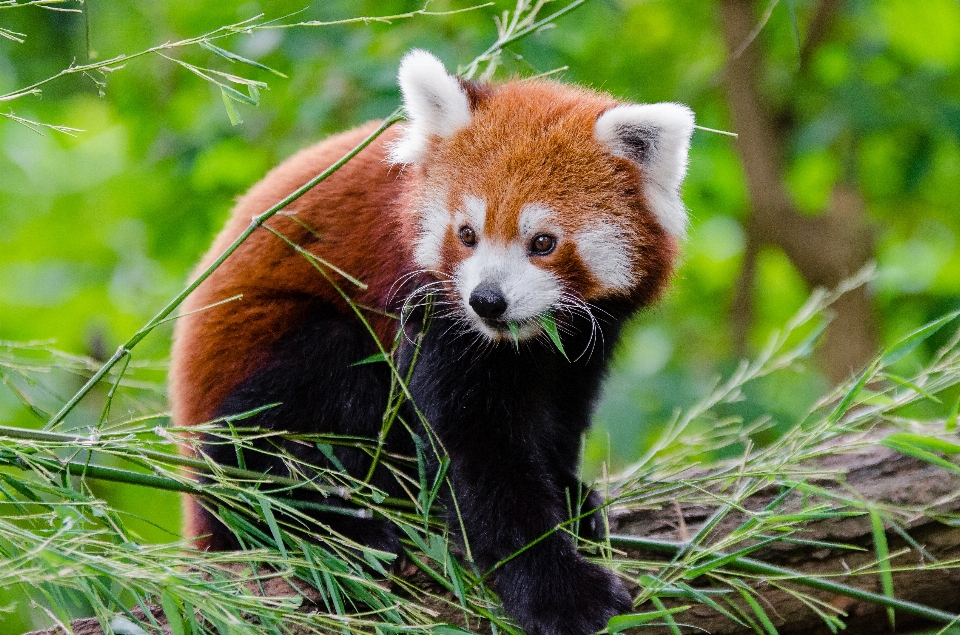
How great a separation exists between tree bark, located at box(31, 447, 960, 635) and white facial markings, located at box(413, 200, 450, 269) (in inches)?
35.5

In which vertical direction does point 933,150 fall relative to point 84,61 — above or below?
below

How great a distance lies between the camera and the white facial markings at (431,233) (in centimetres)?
255

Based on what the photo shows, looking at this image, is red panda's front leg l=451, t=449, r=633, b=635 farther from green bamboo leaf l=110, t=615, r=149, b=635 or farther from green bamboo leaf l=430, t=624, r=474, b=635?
green bamboo leaf l=110, t=615, r=149, b=635

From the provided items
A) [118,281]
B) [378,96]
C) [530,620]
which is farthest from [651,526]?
[118,281]

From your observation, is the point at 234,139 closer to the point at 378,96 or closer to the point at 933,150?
the point at 378,96

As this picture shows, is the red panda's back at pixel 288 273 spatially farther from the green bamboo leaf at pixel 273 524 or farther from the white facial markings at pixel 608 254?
the green bamboo leaf at pixel 273 524

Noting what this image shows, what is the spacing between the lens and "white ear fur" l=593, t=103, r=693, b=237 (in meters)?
2.49

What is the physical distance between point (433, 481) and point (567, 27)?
2.14m

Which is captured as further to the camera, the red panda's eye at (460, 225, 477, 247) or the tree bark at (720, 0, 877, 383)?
the tree bark at (720, 0, 877, 383)

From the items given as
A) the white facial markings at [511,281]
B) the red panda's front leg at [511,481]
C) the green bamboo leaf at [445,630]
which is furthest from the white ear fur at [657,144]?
the green bamboo leaf at [445,630]

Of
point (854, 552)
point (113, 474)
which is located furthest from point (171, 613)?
point (854, 552)

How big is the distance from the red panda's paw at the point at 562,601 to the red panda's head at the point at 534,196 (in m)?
0.66

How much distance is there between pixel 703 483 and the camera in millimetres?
2854

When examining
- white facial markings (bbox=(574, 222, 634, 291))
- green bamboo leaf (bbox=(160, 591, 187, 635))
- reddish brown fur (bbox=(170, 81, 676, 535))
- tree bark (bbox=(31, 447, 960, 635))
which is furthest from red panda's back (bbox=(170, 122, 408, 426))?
green bamboo leaf (bbox=(160, 591, 187, 635))
